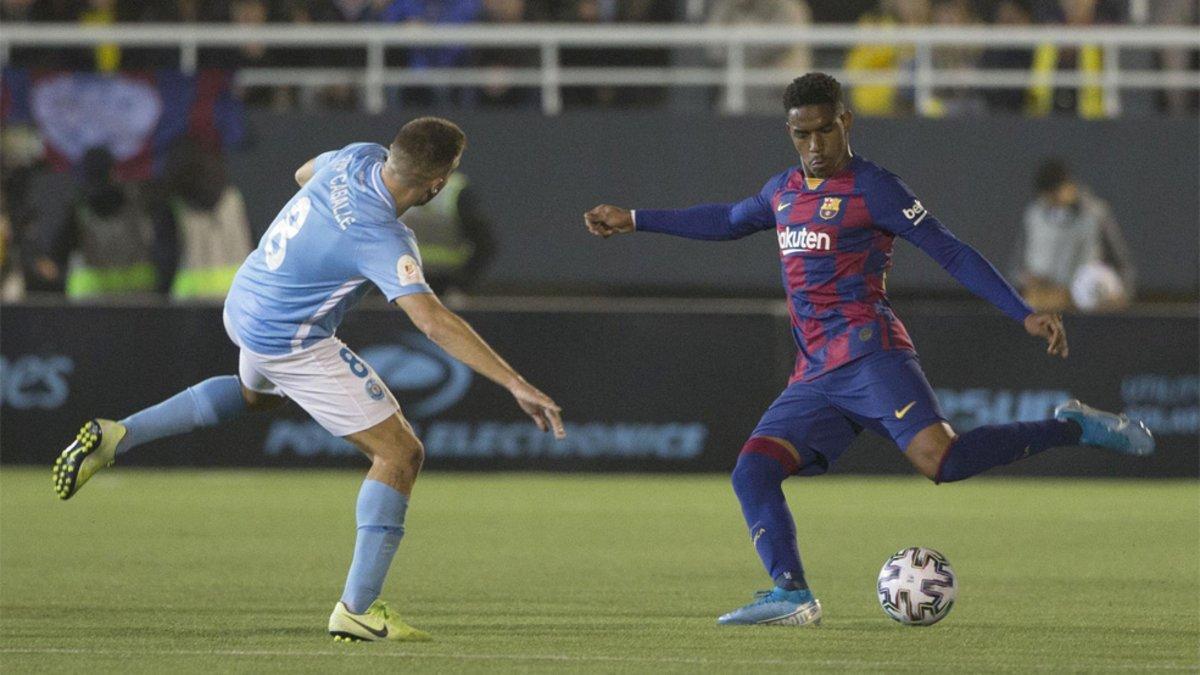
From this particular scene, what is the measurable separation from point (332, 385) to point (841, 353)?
1.96 metres

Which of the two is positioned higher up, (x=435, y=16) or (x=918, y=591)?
(x=435, y=16)

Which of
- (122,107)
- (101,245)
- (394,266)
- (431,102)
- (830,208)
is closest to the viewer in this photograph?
(394,266)

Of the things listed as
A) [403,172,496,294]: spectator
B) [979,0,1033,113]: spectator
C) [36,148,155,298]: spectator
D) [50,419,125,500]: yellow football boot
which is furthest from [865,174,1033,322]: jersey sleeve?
[979,0,1033,113]: spectator

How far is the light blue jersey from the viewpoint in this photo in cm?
745

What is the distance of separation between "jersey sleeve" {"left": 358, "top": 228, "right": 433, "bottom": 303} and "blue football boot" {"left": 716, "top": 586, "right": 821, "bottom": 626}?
175 cm

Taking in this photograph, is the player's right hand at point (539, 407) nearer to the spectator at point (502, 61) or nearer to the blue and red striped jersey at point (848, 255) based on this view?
the blue and red striped jersey at point (848, 255)

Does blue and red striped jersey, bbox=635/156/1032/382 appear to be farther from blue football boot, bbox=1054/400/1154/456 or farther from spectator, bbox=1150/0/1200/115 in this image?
spectator, bbox=1150/0/1200/115

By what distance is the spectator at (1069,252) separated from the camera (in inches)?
667

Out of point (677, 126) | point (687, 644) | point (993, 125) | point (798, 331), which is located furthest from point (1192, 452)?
point (687, 644)

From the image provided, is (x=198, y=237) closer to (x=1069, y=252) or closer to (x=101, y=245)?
(x=101, y=245)

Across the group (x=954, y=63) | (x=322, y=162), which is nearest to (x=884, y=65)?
(x=954, y=63)

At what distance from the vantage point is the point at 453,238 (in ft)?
55.2

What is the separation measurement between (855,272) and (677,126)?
1038cm

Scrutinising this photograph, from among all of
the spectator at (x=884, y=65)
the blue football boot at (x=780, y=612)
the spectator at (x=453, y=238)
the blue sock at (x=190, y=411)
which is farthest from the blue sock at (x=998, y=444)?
the spectator at (x=884, y=65)
